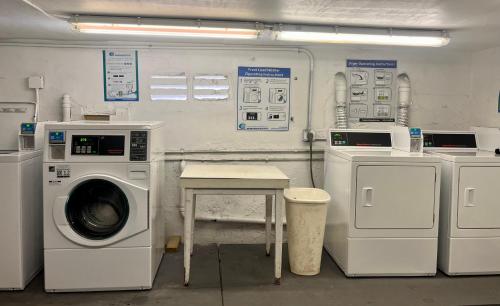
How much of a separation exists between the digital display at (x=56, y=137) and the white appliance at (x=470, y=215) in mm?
3014

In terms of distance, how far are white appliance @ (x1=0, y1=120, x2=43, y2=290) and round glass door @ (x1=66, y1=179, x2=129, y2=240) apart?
37 cm

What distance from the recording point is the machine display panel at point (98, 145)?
9.89ft

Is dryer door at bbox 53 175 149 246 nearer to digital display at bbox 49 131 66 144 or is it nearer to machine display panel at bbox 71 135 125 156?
machine display panel at bbox 71 135 125 156

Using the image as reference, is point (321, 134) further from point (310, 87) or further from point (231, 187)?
point (231, 187)

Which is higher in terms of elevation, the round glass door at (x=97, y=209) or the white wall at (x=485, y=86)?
the white wall at (x=485, y=86)

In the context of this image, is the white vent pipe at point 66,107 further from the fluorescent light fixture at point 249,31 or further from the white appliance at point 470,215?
the white appliance at point 470,215

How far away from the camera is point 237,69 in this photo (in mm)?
4152

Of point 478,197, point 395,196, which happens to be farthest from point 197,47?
point 478,197

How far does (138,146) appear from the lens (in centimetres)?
304

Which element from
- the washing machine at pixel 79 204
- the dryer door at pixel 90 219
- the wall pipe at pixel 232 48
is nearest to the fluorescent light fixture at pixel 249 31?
the wall pipe at pixel 232 48

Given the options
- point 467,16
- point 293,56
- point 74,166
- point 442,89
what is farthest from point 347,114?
point 74,166

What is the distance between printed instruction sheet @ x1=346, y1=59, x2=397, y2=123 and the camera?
4.32 meters

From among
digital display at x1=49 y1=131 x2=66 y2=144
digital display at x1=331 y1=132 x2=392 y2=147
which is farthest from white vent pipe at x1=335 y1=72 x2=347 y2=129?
digital display at x1=49 y1=131 x2=66 y2=144

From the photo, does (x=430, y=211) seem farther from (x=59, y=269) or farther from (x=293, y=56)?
(x=59, y=269)
